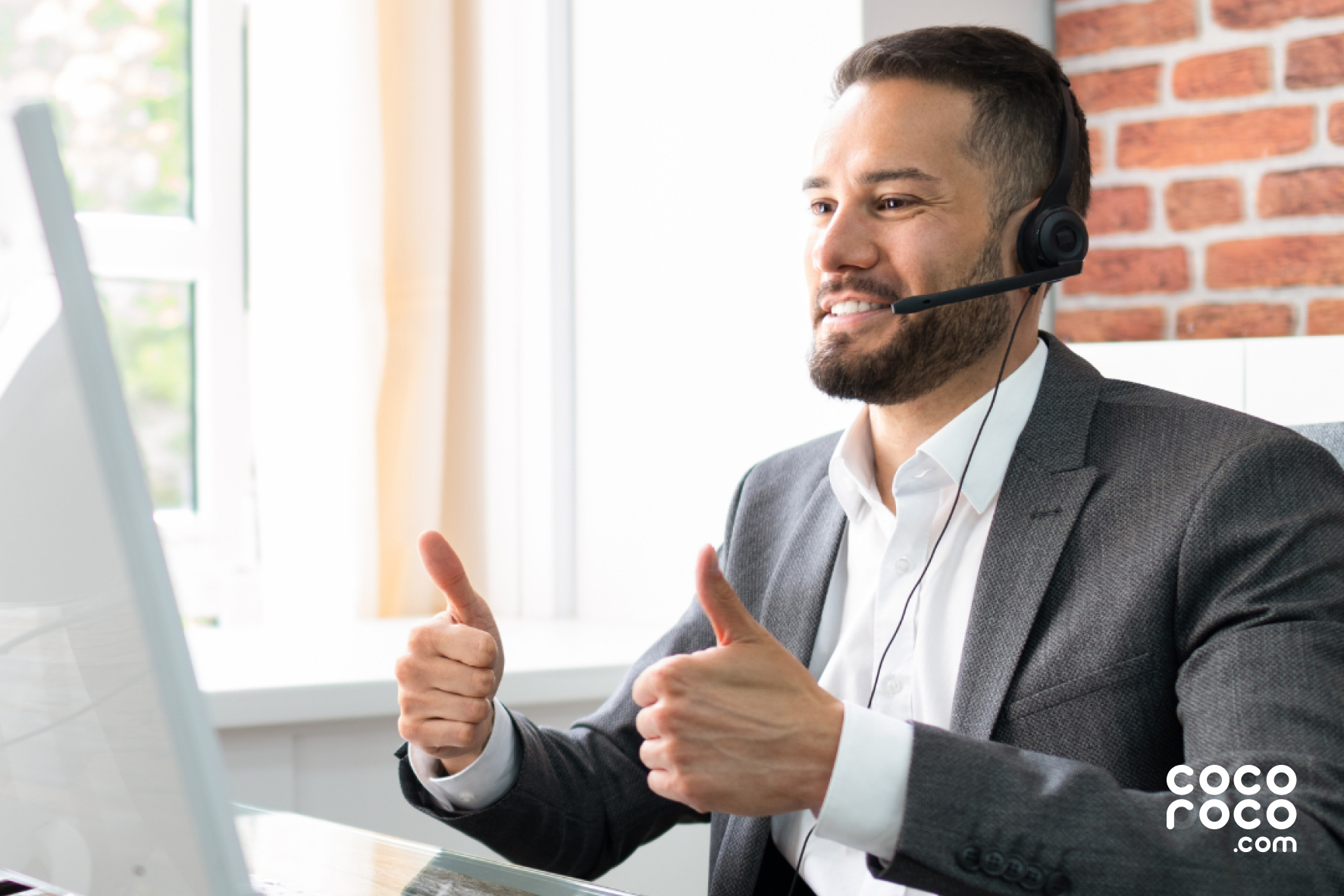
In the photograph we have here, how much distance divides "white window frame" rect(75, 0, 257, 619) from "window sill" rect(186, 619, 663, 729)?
5.2 inches

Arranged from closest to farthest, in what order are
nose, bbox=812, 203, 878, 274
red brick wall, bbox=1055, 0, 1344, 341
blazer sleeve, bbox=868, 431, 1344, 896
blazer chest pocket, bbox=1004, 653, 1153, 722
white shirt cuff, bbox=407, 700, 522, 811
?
1. blazer sleeve, bbox=868, 431, 1344, 896
2. blazer chest pocket, bbox=1004, 653, 1153, 722
3. white shirt cuff, bbox=407, 700, 522, 811
4. nose, bbox=812, 203, 878, 274
5. red brick wall, bbox=1055, 0, 1344, 341

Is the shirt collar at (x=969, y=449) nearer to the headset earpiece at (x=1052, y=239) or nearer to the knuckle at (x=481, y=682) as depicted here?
the headset earpiece at (x=1052, y=239)

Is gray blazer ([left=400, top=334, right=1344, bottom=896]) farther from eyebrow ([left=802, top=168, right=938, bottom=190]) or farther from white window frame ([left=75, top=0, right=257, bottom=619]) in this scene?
white window frame ([left=75, top=0, right=257, bottom=619])

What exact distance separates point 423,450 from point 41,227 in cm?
174

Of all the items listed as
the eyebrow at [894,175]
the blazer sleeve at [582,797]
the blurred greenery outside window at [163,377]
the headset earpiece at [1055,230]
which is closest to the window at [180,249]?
the blurred greenery outside window at [163,377]

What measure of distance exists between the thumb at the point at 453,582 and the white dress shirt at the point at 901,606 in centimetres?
9

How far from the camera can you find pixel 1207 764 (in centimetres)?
84

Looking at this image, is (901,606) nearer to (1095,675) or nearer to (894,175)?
(1095,675)

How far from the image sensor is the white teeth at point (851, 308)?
1.16 metres

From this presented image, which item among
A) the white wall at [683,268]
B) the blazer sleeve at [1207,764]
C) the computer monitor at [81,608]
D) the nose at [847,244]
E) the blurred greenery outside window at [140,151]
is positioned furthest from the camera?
the blurred greenery outside window at [140,151]

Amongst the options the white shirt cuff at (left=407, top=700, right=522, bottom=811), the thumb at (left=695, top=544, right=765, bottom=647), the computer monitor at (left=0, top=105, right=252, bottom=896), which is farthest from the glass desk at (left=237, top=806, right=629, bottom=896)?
the computer monitor at (left=0, top=105, right=252, bottom=896)

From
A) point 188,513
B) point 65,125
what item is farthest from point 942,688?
point 65,125

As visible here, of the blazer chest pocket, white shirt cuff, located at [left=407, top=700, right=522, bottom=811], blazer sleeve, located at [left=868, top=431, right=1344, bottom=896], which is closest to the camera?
blazer sleeve, located at [left=868, top=431, right=1344, bottom=896]

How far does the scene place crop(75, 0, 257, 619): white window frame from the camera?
219cm
